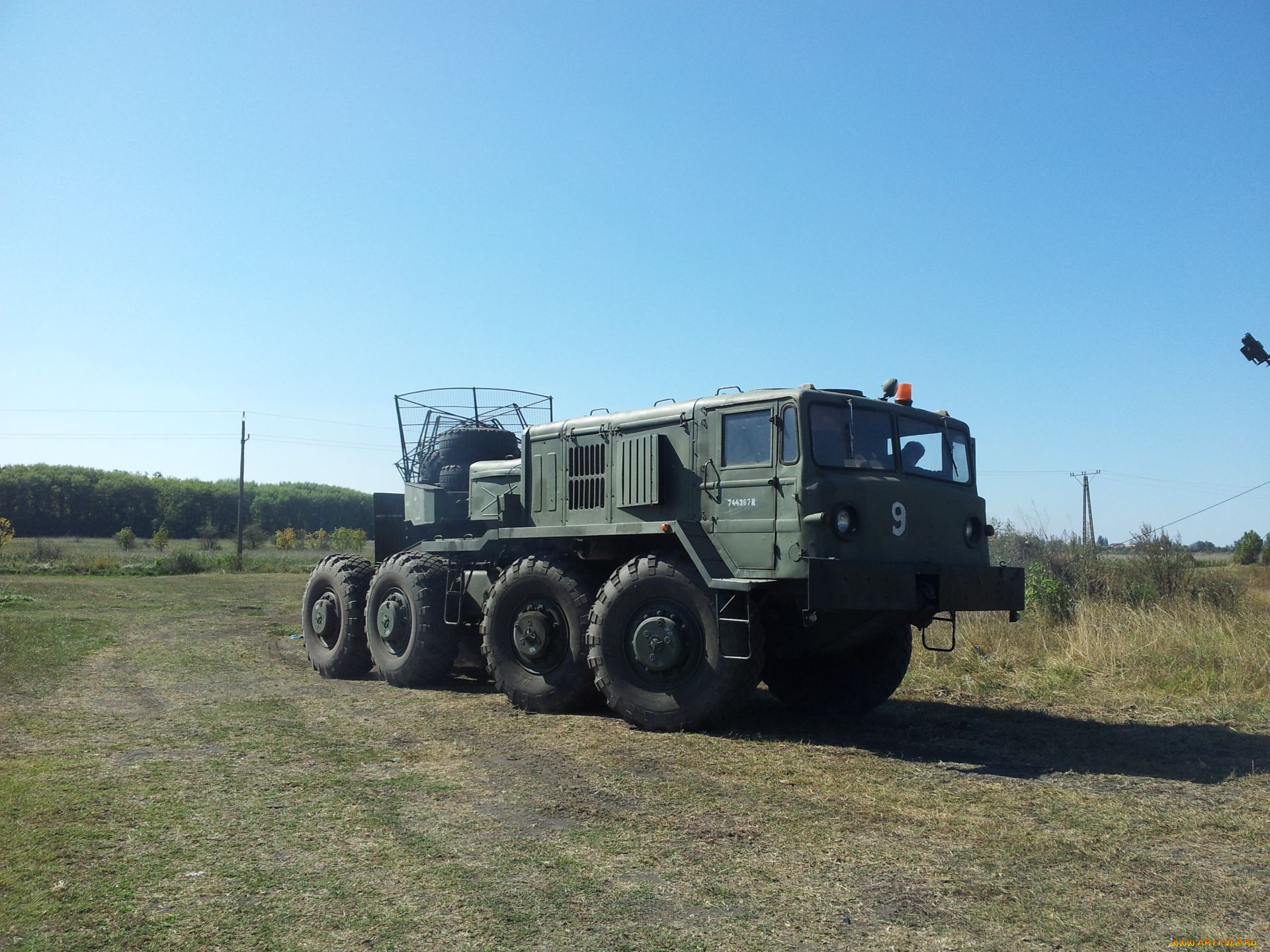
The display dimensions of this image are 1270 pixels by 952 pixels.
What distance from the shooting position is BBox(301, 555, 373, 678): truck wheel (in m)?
12.4

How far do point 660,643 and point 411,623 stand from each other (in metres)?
4.21

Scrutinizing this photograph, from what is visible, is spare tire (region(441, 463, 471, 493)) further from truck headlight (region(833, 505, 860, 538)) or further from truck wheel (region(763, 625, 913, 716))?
truck headlight (region(833, 505, 860, 538))

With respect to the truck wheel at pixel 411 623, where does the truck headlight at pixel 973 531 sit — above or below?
above

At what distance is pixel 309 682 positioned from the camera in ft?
38.5

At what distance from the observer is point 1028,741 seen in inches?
320

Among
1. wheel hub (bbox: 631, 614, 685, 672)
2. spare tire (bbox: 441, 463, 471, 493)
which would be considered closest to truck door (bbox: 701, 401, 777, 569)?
wheel hub (bbox: 631, 614, 685, 672)

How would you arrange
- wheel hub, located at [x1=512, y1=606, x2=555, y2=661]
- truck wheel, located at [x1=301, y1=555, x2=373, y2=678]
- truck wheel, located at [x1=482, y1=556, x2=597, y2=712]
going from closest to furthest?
truck wheel, located at [x1=482, y1=556, x2=597, y2=712]
wheel hub, located at [x1=512, y1=606, x2=555, y2=661]
truck wheel, located at [x1=301, y1=555, x2=373, y2=678]

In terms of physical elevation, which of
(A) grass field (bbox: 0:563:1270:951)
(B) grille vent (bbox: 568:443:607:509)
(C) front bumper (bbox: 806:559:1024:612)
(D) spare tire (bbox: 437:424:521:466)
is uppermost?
(D) spare tire (bbox: 437:424:521:466)

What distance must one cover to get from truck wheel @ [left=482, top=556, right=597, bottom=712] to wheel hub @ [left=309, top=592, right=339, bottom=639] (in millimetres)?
3662

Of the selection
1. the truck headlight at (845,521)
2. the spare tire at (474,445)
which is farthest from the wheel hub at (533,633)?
the spare tire at (474,445)

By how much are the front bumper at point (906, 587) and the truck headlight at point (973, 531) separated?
50cm

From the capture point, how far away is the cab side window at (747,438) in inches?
332

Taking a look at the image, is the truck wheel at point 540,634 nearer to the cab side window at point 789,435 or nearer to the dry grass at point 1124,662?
the cab side window at point 789,435

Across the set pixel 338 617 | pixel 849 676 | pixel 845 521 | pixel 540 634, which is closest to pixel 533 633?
pixel 540 634
